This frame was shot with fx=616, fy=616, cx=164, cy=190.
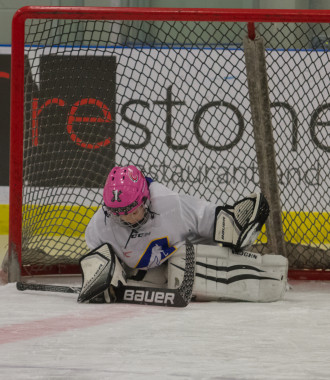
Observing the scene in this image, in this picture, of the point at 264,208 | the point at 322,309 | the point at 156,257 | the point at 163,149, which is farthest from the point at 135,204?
the point at 163,149

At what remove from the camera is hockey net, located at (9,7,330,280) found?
2.37 meters

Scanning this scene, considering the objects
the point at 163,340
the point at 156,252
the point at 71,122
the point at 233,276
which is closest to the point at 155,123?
the point at 71,122

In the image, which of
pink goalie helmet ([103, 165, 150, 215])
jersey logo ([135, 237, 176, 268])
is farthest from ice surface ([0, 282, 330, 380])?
pink goalie helmet ([103, 165, 150, 215])

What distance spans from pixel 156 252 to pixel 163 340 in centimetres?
65

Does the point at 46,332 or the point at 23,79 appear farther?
the point at 23,79

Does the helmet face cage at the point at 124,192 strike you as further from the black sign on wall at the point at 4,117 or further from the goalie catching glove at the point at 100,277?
the black sign on wall at the point at 4,117

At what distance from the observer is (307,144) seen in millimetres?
3072

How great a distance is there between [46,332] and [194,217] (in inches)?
30.9

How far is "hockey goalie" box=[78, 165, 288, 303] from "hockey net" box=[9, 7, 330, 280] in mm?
470

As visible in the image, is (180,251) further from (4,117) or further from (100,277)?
(4,117)

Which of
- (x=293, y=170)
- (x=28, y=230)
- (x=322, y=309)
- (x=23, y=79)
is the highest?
(x=23, y=79)

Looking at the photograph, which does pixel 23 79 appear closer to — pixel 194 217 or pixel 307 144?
pixel 194 217

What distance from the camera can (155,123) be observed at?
3.04 meters

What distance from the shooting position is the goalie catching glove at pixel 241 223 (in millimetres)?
2041
